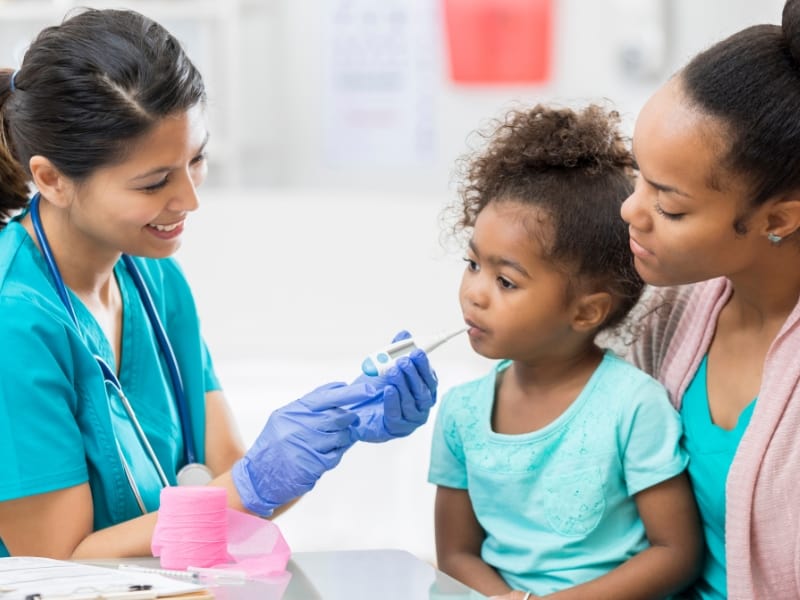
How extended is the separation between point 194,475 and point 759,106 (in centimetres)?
97

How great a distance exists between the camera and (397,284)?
11.2ft

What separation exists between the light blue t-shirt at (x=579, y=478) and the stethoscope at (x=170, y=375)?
438 mm

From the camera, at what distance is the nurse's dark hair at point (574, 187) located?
5.18ft

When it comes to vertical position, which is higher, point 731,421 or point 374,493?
point 731,421

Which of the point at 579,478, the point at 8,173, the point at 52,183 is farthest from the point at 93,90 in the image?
the point at 579,478

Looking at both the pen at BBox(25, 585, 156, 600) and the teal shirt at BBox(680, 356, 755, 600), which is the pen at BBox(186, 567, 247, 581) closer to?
the pen at BBox(25, 585, 156, 600)

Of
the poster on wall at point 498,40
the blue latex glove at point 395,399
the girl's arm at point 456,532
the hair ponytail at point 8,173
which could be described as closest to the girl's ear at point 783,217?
the blue latex glove at point 395,399

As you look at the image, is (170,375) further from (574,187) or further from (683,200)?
(683,200)

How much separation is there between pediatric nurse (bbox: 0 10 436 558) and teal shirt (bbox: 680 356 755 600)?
374 millimetres

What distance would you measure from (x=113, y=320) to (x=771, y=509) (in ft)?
3.33

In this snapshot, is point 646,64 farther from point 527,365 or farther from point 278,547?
point 278,547

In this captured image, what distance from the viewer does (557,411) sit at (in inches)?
63.6

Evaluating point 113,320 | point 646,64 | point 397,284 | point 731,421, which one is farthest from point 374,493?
point 646,64

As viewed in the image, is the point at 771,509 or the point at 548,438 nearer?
the point at 771,509
